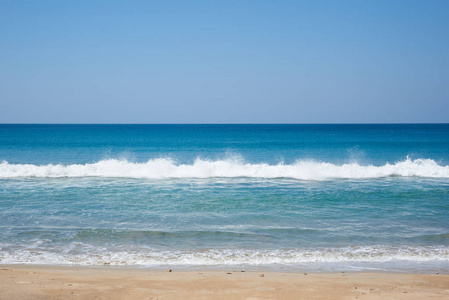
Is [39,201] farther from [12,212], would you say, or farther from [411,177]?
[411,177]

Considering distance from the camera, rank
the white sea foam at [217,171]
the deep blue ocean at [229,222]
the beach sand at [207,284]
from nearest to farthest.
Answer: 1. the beach sand at [207,284]
2. the deep blue ocean at [229,222]
3. the white sea foam at [217,171]

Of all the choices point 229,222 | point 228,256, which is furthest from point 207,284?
point 229,222

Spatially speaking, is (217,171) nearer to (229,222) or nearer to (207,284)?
(229,222)

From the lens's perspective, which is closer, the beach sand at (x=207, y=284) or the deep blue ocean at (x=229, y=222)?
the beach sand at (x=207, y=284)

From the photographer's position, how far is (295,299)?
616cm

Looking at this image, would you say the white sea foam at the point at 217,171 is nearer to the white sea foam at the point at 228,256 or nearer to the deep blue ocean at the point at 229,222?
the deep blue ocean at the point at 229,222

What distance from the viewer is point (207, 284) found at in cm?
681

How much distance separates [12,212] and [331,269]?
37.8 feet

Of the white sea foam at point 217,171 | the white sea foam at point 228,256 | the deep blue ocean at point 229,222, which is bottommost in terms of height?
the white sea foam at point 228,256

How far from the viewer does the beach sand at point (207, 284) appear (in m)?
6.28

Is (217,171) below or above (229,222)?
above

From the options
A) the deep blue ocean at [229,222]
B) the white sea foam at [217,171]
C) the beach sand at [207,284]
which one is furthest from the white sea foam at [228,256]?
the white sea foam at [217,171]

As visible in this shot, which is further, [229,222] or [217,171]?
[217,171]

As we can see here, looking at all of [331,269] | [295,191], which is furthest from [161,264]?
[295,191]
